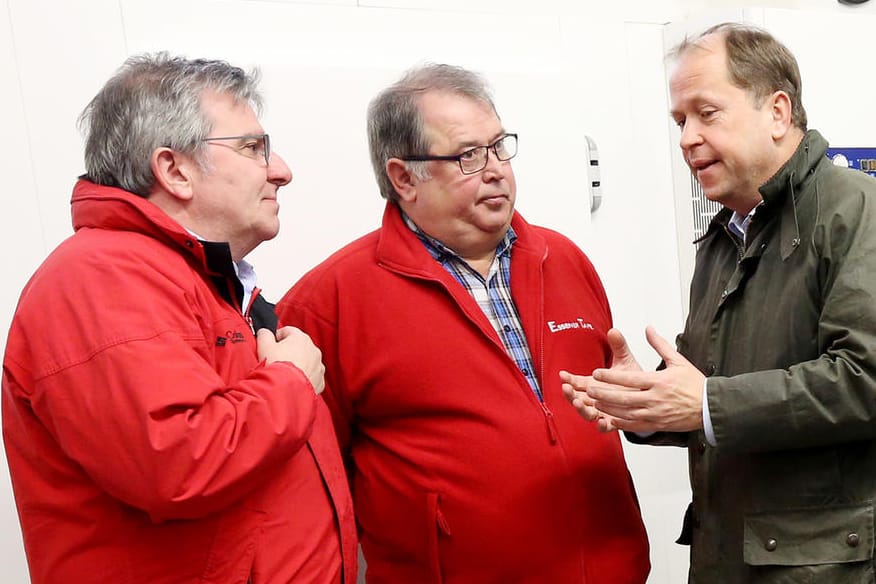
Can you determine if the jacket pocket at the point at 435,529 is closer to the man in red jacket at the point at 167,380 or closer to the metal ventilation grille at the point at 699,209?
the man in red jacket at the point at 167,380

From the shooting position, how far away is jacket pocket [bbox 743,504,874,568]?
162 centimetres

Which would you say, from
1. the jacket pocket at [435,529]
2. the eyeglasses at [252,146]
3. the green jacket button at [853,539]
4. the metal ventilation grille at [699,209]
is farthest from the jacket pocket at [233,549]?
the metal ventilation grille at [699,209]

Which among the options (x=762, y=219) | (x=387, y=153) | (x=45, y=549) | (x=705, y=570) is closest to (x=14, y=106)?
(x=387, y=153)

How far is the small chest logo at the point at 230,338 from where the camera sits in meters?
1.52

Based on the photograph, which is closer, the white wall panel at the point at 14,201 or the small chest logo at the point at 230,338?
the small chest logo at the point at 230,338

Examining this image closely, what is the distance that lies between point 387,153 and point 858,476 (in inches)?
46.4

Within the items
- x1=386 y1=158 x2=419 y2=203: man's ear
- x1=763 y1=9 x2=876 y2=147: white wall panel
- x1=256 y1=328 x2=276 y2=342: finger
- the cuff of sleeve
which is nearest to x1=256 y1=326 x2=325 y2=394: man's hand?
x1=256 y1=328 x2=276 y2=342: finger

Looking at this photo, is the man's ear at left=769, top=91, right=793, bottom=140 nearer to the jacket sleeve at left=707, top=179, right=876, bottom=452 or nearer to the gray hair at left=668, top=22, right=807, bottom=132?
the gray hair at left=668, top=22, right=807, bottom=132

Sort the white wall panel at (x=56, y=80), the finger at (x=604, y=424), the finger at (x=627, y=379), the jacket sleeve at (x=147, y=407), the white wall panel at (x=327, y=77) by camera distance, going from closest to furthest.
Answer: the jacket sleeve at (x=147, y=407)
the finger at (x=627, y=379)
the finger at (x=604, y=424)
the white wall panel at (x=56, y=80)
the white wall panel at (x=327, y=77)

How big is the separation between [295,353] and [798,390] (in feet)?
2.82

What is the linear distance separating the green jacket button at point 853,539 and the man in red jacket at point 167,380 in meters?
0.86

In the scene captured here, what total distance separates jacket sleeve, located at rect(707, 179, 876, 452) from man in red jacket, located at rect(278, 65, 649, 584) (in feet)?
1.45

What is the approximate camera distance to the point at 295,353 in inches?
62.3

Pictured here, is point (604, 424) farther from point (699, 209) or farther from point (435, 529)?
point (699, 209)
